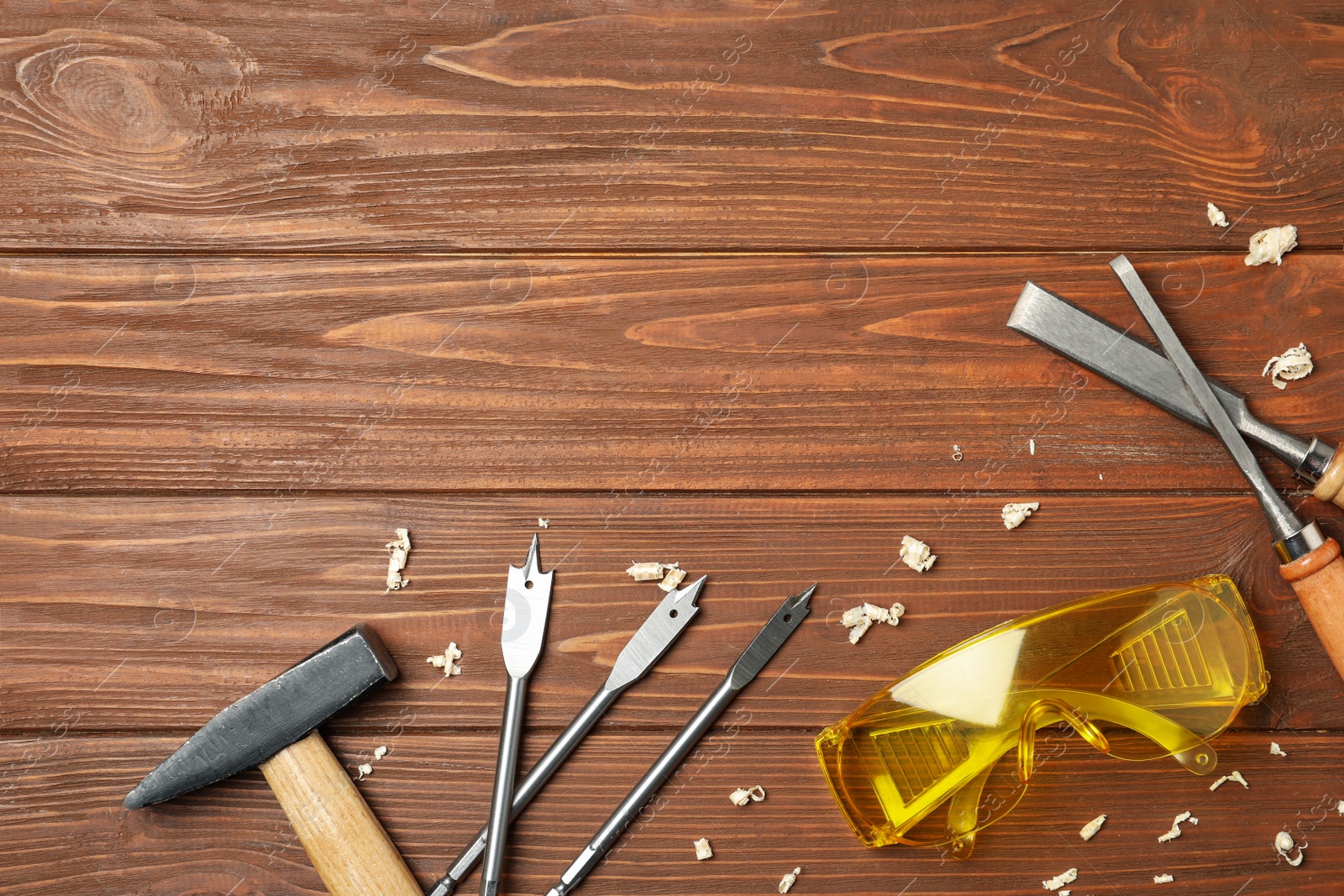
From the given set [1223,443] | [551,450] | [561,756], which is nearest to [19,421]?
[551,450]

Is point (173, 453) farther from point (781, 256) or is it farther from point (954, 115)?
point (954, 115)

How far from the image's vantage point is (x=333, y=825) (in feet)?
2.28

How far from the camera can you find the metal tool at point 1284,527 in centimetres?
68

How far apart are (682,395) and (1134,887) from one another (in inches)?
25.6

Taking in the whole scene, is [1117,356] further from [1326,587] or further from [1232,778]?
[1232,778]

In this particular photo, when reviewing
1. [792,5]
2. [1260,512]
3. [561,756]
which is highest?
[792,5]

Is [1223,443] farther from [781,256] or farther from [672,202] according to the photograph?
[672,202]

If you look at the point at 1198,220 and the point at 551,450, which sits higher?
the point at 1198,220

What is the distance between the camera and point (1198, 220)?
30.3 inches

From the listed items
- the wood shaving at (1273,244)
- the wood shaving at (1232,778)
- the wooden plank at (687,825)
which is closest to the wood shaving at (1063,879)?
the wooden plank at (687,825)

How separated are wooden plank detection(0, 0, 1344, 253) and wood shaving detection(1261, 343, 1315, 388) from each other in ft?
0.40

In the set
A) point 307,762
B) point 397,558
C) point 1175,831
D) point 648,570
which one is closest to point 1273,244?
point 1175,831

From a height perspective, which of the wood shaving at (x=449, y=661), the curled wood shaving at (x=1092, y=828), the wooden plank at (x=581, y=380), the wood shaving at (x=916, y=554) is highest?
the wooden plank at (x=581, y=380)

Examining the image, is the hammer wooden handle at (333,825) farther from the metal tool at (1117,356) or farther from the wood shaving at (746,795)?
the metal tool at (1117,356)
